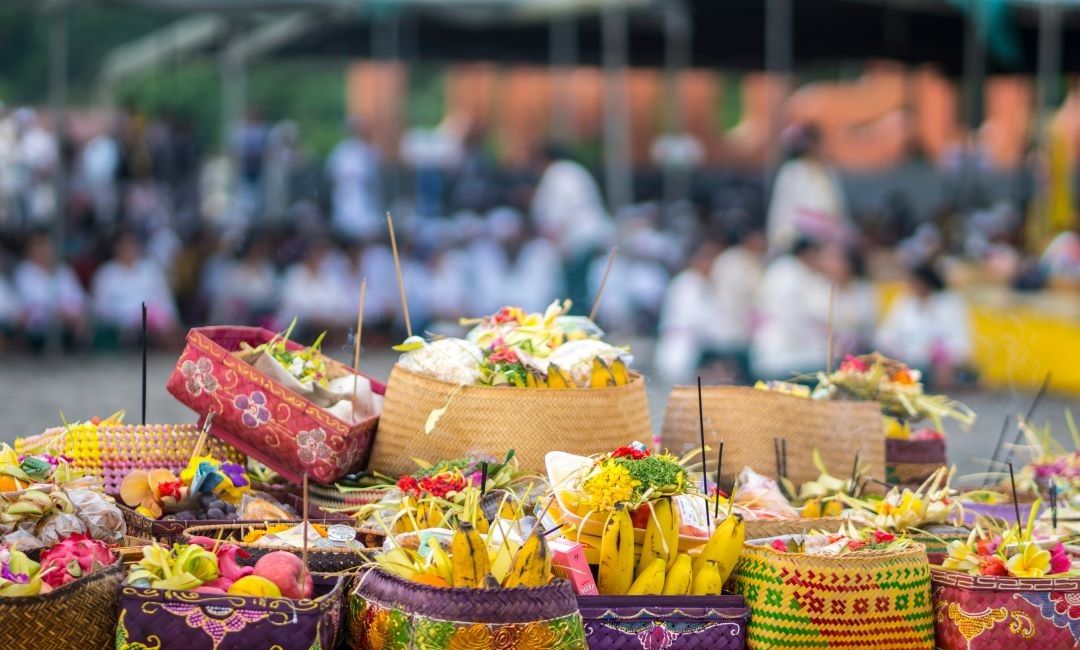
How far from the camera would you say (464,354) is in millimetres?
3900

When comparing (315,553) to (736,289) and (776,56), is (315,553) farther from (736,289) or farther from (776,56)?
(776,56)

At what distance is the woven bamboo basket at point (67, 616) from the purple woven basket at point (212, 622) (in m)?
0.08

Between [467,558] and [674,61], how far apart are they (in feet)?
40.5

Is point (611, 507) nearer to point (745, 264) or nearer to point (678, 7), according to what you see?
point (745, 264)

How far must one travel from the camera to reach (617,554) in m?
3.18

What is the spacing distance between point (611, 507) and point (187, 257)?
1086cm

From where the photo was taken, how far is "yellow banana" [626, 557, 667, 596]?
3.18 m

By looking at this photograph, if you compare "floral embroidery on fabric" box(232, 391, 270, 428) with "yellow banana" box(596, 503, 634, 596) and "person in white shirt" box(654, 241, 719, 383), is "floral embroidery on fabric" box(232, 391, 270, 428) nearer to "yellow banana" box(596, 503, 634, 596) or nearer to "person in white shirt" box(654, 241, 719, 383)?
"yellow banana" box(596, 503, 634, 596)

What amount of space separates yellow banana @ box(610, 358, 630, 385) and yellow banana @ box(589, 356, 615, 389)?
18 millimetres

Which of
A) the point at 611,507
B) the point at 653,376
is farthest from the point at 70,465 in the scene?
the point at 653,376

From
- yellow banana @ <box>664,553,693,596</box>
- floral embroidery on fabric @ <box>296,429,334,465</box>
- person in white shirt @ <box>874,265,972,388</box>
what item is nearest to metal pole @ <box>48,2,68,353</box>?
person in white shirt @ <box>874,265,972,388</box>

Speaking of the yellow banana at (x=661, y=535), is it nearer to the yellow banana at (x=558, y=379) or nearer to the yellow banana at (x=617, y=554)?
the yellow banana at (x=617, y=554)

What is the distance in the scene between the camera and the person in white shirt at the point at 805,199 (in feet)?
37.7

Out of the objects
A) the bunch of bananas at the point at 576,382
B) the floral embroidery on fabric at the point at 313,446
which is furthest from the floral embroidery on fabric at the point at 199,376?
the bunch of bananas at the point at 576,382
